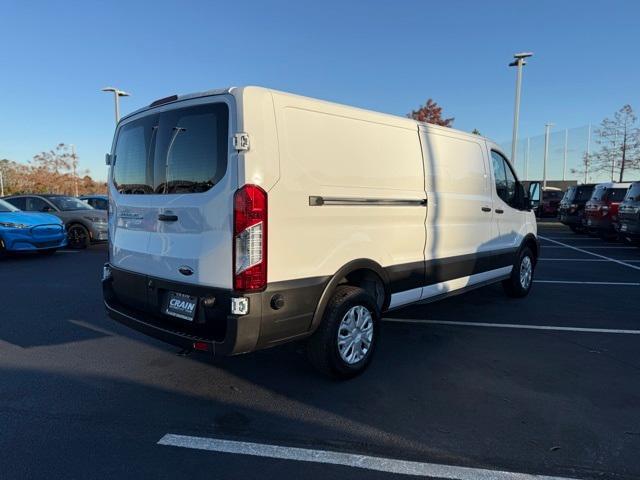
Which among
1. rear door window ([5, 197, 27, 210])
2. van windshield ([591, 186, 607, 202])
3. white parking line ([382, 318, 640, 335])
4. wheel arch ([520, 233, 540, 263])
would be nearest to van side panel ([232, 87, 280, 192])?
white parking line ([382, 318, 640, 335])

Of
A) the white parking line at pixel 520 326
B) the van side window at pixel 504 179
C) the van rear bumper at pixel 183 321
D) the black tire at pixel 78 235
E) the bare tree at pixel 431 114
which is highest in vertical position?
the bare tree at pixel 431 114

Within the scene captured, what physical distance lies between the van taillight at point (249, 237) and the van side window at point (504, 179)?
408cm

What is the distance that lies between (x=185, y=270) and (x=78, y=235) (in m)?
11.2

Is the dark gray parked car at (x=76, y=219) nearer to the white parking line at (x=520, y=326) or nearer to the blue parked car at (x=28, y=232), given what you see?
the blue parked car at (x=28, y=232)

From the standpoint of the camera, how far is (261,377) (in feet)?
13.2

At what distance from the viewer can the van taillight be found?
311 centimetres

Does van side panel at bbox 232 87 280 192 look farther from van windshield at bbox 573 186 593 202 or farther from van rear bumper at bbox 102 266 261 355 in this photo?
van windshield at bbox 573 186 593 202

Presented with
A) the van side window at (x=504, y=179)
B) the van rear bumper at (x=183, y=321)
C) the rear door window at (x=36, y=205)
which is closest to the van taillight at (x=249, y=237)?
the van rear bumper at (x=183, y=321)

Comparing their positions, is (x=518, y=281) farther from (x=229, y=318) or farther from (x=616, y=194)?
(x=616, y=194)

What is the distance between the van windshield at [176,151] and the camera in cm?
328

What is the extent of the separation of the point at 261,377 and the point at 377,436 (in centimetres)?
132

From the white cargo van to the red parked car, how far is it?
1222 cm

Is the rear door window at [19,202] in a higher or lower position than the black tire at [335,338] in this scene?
higher

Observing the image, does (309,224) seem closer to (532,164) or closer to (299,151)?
(299,151)
